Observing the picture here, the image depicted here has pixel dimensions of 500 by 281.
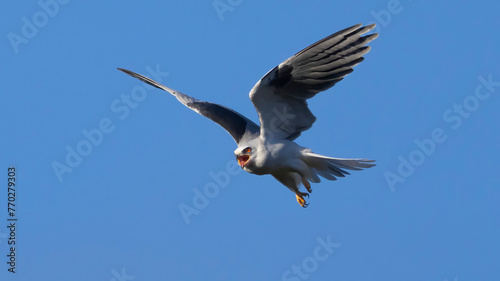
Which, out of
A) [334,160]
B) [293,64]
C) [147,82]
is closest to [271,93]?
[293,64]

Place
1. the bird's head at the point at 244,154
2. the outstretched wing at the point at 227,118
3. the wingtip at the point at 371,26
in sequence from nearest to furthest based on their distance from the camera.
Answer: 1. the wingtip at the point at 371,26
2. the bird's head at the point at 244,154
3. the outstretched wing at the point at 227,118

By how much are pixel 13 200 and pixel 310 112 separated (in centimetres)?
628

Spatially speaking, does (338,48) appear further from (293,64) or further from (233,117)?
(233,117)

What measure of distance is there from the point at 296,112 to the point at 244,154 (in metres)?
1.13

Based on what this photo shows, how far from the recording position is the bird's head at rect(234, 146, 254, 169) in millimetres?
13531

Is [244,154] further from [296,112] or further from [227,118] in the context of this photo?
[227,118]

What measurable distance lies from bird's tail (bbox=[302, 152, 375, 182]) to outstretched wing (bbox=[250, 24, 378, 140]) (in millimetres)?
584

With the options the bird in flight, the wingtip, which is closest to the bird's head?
the bird in flight

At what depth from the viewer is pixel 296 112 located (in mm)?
13586

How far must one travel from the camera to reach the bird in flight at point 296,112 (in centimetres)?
1258

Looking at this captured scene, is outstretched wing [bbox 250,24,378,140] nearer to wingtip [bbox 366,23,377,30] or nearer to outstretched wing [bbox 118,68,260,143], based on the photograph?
wingtip [bbox 366,23,377,30]

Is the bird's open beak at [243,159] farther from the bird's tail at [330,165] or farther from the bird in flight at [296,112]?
the bird's tail at [330,165]

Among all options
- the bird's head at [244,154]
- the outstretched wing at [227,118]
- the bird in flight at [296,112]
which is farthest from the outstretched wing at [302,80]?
the outstretched wing at [227,118]

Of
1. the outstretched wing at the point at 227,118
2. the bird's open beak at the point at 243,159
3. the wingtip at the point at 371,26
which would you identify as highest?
the outstretched wing at the point at 227,118
